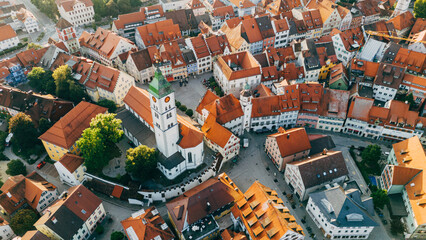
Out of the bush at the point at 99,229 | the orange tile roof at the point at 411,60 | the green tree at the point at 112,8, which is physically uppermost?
the green tree at the point at 112,8

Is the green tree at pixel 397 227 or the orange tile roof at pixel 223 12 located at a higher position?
the orange tile roof at pixel 223 12

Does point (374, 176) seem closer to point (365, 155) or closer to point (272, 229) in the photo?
point (365, 155)

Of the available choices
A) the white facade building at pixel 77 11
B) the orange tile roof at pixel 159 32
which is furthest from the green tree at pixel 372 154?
the white facade building at pixel 77 11

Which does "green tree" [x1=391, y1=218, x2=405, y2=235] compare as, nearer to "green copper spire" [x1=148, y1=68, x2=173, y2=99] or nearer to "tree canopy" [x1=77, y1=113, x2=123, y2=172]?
"green copper spire" [x1=148, y1=68, x2=173, y2=99]

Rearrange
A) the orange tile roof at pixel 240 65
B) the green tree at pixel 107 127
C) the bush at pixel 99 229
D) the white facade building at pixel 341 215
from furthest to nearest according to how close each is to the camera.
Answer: the orange tile roof at pixel 240 65
the green tree at pixel 107 127
the bush at pixel 99 229
the white facade building at pixel 341 215

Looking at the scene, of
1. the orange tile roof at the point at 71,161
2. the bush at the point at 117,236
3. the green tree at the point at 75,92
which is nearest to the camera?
the bush at the point at 117,236

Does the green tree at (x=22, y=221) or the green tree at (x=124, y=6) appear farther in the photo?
the green tree at (x=124, y=6)

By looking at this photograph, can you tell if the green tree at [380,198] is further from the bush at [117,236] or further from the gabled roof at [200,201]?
the bush at [117,236]
